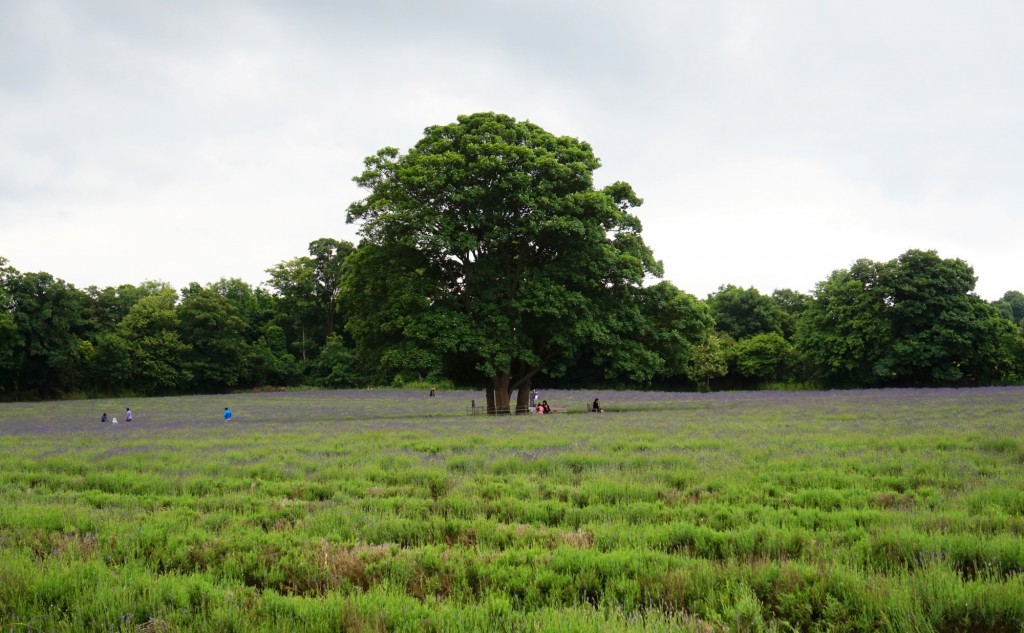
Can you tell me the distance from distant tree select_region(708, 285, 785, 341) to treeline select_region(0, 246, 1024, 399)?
23 cm

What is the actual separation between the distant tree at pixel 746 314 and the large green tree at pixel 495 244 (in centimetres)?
6905

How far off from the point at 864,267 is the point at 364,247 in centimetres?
6033

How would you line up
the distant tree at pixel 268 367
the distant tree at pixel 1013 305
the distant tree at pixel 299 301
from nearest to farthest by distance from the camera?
the distant tree at pixel 268 367 < the distant tree at pixel 299 301 < the distant tree at pixel 1013 305

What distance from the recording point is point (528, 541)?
7016 mm

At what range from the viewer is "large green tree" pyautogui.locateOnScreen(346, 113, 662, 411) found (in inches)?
1095

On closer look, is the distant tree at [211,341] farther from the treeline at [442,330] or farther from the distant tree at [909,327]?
the distant tree at [909,327]

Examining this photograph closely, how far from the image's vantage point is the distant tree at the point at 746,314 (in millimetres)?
95000

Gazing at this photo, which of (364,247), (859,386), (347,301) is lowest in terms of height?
(859,386)

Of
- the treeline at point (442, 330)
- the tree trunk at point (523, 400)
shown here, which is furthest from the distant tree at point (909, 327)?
the tree trunk at point (523, 400)

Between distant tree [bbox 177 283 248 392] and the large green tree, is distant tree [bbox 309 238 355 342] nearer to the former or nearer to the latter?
distant tree [bbox 177 283 248 392]

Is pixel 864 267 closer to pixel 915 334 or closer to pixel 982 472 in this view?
pixel 915 334

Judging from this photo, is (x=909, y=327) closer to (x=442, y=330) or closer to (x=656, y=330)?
(x=656, y=330)

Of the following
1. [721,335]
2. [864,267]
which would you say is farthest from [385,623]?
[721,335]

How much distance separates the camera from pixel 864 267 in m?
68.1
